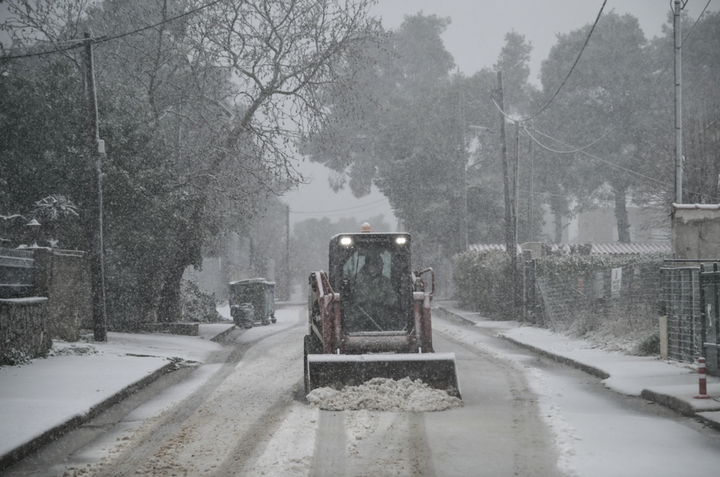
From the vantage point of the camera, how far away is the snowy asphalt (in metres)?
8.63

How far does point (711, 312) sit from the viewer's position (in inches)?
471

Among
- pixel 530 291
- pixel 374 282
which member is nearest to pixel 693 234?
pixel 374 282

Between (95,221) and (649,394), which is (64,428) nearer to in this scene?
(649,394)

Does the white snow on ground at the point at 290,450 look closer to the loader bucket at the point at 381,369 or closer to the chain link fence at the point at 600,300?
the loader bucket at the point at 381,369

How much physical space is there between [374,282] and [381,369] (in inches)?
66.9

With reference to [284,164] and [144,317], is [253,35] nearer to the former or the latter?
[284,164]

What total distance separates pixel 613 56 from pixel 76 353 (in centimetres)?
5103

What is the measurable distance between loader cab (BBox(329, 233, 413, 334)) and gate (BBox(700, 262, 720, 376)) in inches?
190

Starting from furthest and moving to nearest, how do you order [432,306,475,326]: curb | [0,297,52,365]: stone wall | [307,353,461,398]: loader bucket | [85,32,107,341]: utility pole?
[432,306,475,326]: curb < [85,32,107,341]: utility pole < [0,297,52,365]: stone wall < [307,353,461,398]: loader bucket

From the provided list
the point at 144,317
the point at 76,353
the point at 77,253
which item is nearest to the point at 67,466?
the point at 76,353

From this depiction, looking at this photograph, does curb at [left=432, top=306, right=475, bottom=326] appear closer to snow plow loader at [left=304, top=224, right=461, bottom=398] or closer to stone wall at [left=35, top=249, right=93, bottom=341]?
Result: stone wall at [left=35, top=249, right=93, bottom=341]

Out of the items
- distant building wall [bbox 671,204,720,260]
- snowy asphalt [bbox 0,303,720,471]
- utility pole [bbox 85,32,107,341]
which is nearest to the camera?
snowy asphalt [bbox 0,303,720,471]

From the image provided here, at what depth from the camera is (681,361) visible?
1380 cm

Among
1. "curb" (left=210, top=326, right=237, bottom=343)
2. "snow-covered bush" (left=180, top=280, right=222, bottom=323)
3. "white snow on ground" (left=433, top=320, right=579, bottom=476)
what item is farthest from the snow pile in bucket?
"snow-covered bush" (left=180, top=280, right=222, bottom=323)
